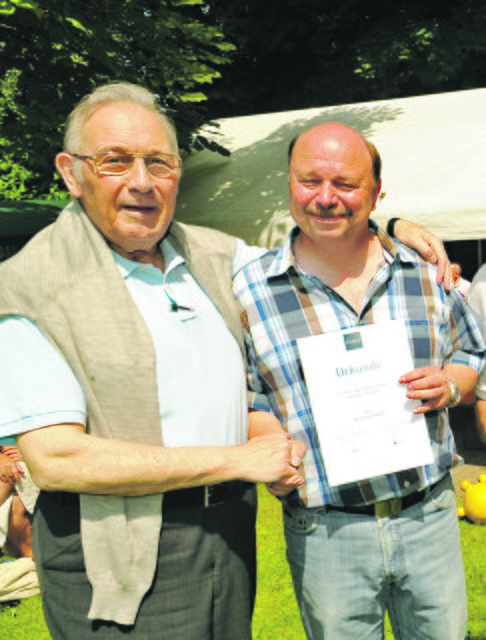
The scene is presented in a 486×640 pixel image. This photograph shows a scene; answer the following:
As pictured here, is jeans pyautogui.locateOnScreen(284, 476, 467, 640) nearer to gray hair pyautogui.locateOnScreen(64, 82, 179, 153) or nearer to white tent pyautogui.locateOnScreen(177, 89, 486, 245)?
gray hair pyautogui.locateOnScreen(64, 82, 179, 153)

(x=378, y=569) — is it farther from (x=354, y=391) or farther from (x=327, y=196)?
(x=327, y=196)

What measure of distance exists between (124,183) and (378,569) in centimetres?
132

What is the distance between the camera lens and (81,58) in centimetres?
622

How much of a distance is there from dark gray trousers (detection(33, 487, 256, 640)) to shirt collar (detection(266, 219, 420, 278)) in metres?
0.70

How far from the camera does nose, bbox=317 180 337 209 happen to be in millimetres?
2008

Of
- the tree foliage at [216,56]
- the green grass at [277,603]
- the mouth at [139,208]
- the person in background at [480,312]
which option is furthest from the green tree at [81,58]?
the person in background at [480,312]

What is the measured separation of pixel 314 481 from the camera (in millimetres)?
2049

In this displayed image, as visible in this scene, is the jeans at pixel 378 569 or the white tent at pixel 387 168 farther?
the white tent at pixel 387 168

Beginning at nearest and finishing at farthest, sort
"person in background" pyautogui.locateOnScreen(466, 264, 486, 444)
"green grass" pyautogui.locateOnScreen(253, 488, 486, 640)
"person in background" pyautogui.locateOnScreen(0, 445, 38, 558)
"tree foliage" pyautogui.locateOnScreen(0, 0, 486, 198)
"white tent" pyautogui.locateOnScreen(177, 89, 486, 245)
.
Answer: "person in background" pyautogui.locateOnScreen(466, 264, 486, 444)
"green grass" pyautogui.locateOnScreen(253, 488, 486, 640)
"person in background" pyautogui.locateOnScreen(0, 445, 38, 558)
"tree foliage" pyautogui.locateOnScreen(0, 0, 486, 198)
"white tent" pyautogui.locateOnScreen(177, 89, 486, 245)

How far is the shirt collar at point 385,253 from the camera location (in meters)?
2.13

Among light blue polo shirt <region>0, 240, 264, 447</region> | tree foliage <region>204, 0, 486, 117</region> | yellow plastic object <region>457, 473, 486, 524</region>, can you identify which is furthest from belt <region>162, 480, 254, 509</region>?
tree foliage <region>204, 0, 486, 117</region>

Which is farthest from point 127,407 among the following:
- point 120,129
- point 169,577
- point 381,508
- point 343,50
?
point 343,50

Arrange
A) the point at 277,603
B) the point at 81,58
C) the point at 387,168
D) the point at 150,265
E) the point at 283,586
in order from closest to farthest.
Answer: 1. the point at 150,265
2. the point at 277,603
3. the point at 283,586
4. the point at 81,58
5. the point at 387,168

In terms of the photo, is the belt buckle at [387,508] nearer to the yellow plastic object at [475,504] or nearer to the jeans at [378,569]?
the jeans at [378,569]
